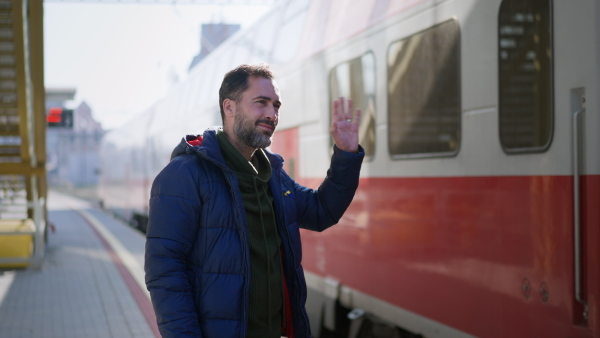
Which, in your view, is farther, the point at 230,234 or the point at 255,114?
the point at 255,114

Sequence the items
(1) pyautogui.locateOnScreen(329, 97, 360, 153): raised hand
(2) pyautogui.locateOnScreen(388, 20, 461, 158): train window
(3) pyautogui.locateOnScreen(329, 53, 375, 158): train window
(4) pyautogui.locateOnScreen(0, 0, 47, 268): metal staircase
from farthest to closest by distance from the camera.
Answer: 1. (4) pyautogui.locateOnScreen(0, 0, 47, 268): metal staircase
2. (3) pyautogui.locateOnScreen(329, 53, 375, 158): train window
3. (2) pyautogui.locateOnScreen(388, 20, 461, 158): train window
4. (1) pyautogui.locateOnScreen(329, 97, 360, 153): raised hand

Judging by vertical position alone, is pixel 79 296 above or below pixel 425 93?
below

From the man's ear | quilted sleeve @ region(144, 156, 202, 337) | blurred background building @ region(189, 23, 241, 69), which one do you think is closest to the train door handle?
the man's ear

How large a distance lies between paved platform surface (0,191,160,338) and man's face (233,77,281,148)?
184 inches

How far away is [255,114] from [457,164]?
1.75m

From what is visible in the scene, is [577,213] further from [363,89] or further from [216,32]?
[216,32]

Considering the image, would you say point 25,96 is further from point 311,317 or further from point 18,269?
point 311,317

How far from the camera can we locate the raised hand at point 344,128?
3264mm

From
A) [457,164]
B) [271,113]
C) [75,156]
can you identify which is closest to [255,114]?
[271,113]

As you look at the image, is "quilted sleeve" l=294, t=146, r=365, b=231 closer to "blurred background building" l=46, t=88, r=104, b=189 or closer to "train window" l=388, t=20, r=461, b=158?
"train window" l=388, t=20, r=461, b=158

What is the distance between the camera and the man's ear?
9.98ft

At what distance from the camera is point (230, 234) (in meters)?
2.90

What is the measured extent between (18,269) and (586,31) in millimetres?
10177

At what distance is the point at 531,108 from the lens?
375 cm
